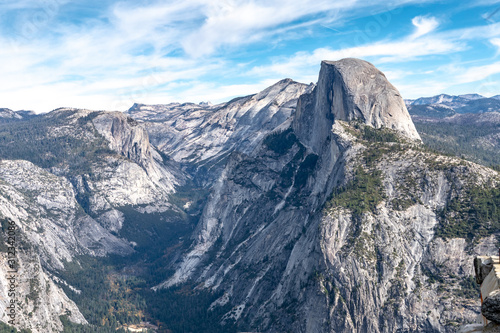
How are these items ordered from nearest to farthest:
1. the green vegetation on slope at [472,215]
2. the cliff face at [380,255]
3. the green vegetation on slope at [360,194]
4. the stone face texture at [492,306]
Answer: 1. the stone face texture at [492,306]
2. the cliff face at [380,255]
3. the green vegetation on slope at [472,215]
4. the green vegetation on slope at [360,194]

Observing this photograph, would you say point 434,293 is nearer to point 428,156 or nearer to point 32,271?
point 428,156

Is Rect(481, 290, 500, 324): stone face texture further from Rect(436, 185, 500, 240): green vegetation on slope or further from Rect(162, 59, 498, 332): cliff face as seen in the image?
Rect(436, 185, 500, 240): green vegetation on slope

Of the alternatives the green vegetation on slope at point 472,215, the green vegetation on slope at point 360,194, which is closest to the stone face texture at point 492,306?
the green vegetation on slope at point 472,215

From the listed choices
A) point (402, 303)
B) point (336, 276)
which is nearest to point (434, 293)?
point (402, 303)

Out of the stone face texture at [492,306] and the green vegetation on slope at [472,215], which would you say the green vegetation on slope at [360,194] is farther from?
the stone face texture at [492,306]

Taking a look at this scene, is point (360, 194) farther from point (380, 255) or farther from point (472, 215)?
point (472, 215)

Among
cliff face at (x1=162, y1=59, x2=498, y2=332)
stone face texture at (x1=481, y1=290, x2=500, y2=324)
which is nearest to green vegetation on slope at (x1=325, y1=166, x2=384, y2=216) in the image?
cliff face at (x1=162, y1=59, x2=498, y2=332)

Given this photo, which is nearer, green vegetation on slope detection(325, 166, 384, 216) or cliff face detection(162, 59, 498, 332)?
cliff face detection(162, 59, 498, 332)

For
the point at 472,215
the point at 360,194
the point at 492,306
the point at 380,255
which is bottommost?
the point at 380,255

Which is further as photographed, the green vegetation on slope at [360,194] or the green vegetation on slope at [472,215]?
the green vegetation on slope at [360,194]

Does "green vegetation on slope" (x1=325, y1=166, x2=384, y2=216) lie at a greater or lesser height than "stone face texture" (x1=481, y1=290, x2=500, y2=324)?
greater

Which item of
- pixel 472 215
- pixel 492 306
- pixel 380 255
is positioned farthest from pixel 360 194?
pixel 492 306
